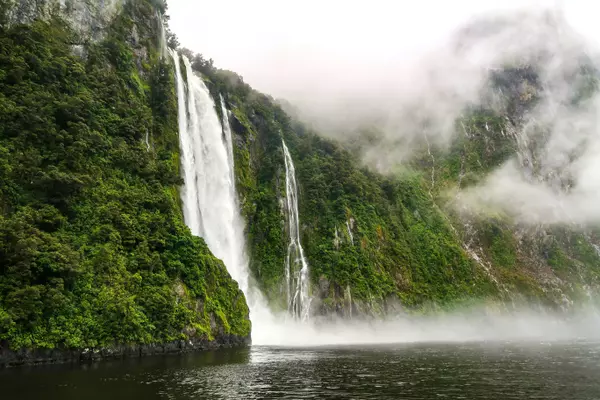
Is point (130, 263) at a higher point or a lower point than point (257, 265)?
lower

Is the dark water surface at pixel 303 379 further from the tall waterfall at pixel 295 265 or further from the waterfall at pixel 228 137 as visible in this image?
the waterfall at pixel 228 137

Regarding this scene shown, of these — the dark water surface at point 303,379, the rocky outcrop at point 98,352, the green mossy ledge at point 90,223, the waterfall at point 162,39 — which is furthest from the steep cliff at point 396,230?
the dark water surface at point 303,379

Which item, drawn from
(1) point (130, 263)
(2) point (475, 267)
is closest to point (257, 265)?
(1) point (130, 263)

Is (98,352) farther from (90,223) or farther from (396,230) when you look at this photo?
(396,230)

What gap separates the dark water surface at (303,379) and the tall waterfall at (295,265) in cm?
3021

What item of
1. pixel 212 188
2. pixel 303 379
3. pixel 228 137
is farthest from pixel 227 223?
pixel 303 379

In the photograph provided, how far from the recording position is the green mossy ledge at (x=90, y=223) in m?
28.4

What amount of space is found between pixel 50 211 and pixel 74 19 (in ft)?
96.5

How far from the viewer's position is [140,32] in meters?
61.4

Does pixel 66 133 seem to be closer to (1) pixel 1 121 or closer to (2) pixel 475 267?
(1) pixel 1 121

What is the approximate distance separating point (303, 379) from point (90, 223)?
21554mm

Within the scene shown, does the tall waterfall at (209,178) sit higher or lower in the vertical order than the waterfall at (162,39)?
lower

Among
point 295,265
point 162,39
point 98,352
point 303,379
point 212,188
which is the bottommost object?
point 303,379

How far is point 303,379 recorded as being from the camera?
77.8 feet
